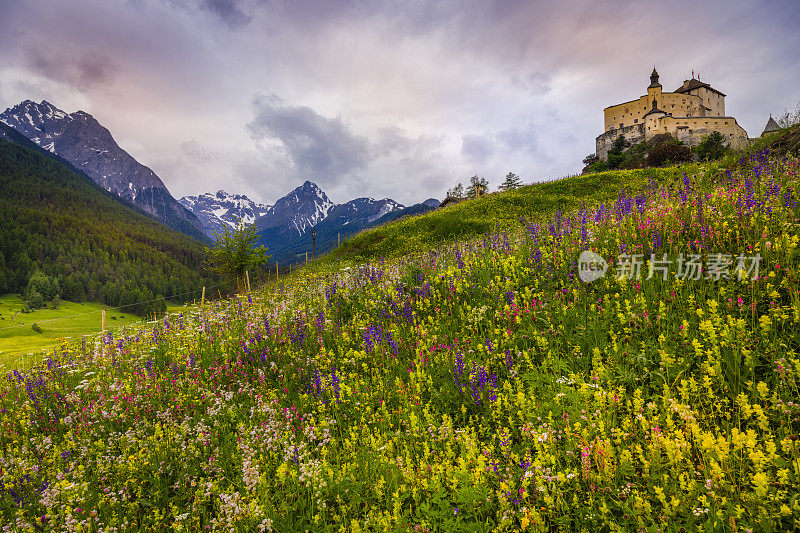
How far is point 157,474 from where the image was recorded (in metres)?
4.20

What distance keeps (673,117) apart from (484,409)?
5106 inches

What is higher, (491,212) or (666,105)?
(666,105)

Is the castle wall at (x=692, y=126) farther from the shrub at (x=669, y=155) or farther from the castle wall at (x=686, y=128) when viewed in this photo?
the shrub at (x=669, y=155)

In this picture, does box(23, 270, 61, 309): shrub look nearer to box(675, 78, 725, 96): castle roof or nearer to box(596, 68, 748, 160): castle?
box(596, 68, 748, 160): castle

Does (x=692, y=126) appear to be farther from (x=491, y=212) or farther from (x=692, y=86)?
(x=491, y=212)

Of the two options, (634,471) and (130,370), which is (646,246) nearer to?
(634,471)

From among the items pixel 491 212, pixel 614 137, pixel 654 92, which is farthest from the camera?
pixel 654 92

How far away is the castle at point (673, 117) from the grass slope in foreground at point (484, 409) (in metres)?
112

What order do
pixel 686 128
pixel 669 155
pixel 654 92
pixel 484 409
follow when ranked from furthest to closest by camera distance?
pixel 654 92 < pixel 686 128 < pixel 669 155 < pixel 484 409

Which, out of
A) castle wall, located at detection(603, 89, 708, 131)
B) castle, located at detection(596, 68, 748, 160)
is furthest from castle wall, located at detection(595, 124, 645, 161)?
castle wall, located at detection(603, 89, 708, 131)

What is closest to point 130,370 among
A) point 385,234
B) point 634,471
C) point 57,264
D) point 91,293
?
point 634,471

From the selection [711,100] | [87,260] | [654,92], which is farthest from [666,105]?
[87,260]

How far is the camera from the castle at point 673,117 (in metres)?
97.6

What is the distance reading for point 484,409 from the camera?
13.3 feet
